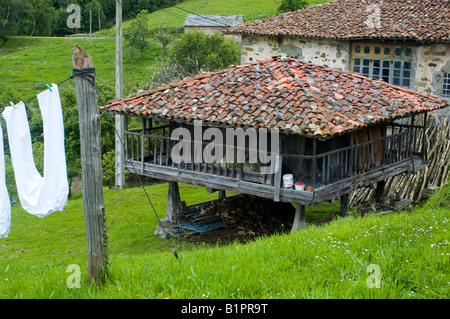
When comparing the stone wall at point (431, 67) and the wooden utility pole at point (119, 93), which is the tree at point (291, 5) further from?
the stone wall at point (431, 67)

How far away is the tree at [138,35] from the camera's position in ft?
146

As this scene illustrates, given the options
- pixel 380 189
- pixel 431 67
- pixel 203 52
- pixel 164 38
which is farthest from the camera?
pixel 164 38

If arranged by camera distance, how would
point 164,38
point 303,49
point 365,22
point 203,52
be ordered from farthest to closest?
point 164,38, point 203,52, point 303,49, point 365,22

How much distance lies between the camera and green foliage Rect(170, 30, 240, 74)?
116 feet

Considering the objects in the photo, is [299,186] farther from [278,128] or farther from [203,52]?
[203,52]

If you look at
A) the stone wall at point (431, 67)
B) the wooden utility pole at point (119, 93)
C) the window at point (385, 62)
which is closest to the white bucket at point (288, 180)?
the wooden utility pole at point (119, 93)

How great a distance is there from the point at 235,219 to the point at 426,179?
5743 mm

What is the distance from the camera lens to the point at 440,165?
16.4m

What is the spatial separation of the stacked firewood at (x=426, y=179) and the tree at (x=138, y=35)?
30.9 meters

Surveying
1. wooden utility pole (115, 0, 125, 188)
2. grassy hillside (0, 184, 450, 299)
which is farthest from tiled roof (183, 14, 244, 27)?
grassy hillside (0, 184, 450, 299)

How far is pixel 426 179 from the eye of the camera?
1636 cm

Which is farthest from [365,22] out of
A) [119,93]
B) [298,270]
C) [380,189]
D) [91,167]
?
[91,167]

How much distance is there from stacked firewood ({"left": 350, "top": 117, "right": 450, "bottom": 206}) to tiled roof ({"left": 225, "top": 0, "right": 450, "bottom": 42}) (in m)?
→ 3.45
